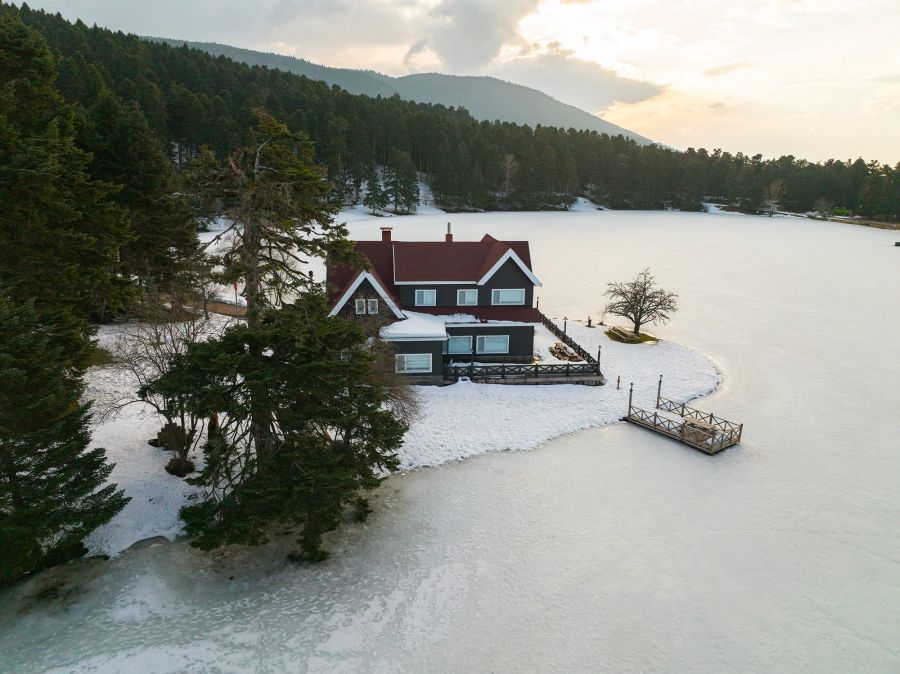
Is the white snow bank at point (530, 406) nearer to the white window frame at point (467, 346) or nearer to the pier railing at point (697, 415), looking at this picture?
the pier railing at point (697, 415)

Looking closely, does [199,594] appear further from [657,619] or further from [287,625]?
[657,619]

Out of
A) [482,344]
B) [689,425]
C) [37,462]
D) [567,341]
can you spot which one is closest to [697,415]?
[689,425]

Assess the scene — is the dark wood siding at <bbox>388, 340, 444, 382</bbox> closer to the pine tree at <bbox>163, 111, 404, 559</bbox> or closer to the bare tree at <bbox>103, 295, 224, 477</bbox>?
the bare tree at <bbox>103, 295, 224, 477</bbox>

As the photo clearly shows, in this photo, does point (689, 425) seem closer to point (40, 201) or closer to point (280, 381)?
point (280, 381)

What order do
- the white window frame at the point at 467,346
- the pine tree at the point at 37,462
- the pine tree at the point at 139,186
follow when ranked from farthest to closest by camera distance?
1. the white window frame at the point at 467,346
2. the pine tree at the point at 139,186
3. the pine tree at the point at 37,462

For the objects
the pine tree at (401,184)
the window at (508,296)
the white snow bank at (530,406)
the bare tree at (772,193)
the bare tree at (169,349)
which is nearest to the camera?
the bare tree at (169,349)

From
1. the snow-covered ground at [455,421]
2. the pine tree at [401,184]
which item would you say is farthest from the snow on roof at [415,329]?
the pine tree at [401,184]

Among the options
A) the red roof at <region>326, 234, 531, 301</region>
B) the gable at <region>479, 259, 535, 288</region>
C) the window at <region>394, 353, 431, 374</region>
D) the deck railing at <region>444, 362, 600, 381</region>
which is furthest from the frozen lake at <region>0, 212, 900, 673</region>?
the red roof at <region>326, 234, 531, 301</region>
